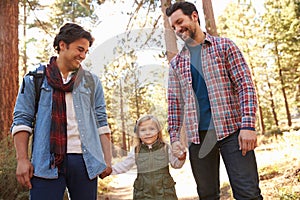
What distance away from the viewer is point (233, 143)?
2.48 m

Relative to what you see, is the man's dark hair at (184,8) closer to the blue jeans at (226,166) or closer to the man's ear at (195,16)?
the man's ear at (195,16)

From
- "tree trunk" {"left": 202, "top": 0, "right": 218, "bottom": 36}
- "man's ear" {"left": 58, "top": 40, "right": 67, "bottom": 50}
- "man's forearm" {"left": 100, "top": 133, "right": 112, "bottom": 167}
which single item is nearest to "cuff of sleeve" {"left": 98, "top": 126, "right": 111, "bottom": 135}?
"man's forearm" {"left": 100, "top": 133, "right": 112, "bottom": 167}

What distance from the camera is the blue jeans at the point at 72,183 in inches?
86.3

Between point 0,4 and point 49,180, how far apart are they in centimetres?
583

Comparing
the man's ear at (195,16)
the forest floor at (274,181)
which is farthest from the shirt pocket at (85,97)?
the forest floor at (274,181)

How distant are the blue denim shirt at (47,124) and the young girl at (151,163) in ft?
3.63

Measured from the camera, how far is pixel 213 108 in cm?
258

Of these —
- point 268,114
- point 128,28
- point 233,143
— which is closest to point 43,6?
point 128,28

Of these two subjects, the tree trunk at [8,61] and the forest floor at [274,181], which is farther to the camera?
the tree trunk at [8,61]

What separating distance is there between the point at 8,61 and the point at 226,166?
5599 mm

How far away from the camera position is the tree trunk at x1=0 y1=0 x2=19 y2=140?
20.8 ft

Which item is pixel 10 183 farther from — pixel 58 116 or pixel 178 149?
pixel 178 149

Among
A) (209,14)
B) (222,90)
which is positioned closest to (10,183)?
(222,90)

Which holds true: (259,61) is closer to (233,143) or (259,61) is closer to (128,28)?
(128,28)
